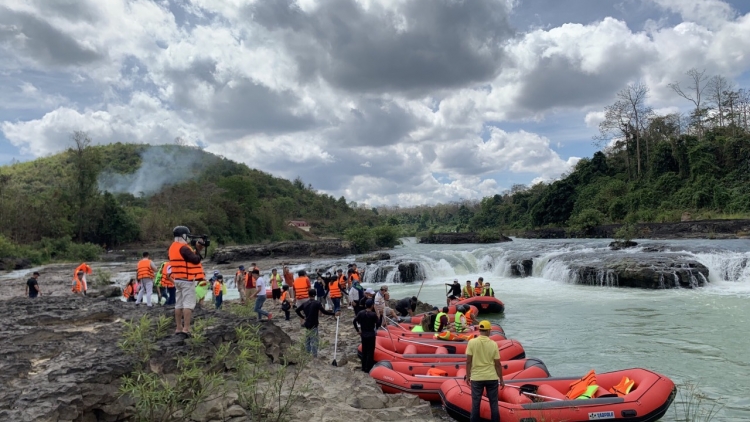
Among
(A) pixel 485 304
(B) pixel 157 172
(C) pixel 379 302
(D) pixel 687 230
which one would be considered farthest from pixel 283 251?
(B) pixel 157 172

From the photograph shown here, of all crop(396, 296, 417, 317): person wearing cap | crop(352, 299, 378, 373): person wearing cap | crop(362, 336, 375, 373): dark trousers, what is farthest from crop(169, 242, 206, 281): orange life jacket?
crop(396, 296, 417, 317): person wearing cap

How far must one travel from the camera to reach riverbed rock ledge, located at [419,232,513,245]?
48594 mm

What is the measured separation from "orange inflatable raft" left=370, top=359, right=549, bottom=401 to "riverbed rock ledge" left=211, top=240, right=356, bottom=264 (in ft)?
106

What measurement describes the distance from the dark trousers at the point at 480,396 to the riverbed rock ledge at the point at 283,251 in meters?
34.3

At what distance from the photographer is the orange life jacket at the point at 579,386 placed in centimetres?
633

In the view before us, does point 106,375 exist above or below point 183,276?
below

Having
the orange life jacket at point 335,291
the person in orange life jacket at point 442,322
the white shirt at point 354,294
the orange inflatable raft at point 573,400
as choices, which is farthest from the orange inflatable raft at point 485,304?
the orange inflatable raft at point 573,400

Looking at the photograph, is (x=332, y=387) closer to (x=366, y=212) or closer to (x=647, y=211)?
(x=647, y=211)

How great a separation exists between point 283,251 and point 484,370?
36.4 meters

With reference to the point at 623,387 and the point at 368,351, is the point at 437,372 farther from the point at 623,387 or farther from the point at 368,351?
the point at 623,387

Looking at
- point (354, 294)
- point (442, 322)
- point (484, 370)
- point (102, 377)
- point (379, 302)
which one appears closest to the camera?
point (102, 377)

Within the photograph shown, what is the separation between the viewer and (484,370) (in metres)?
5.86

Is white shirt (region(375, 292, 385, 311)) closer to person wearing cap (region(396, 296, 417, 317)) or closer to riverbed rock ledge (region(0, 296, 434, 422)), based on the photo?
person wearing cap (region(396, 296, 417, 317))

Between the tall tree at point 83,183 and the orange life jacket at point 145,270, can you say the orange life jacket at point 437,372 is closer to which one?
the orange life jacket at point 145,270
